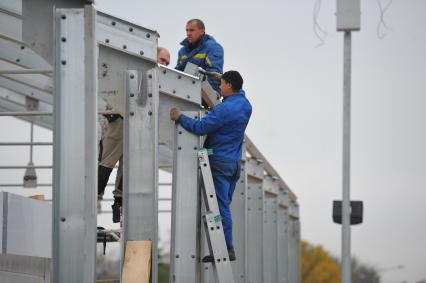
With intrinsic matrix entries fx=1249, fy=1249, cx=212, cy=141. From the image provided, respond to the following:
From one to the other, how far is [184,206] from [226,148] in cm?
78

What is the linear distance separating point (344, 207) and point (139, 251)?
7767mm

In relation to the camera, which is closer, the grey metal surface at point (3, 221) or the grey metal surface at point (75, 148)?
the grey metal surface at point (75, 148)

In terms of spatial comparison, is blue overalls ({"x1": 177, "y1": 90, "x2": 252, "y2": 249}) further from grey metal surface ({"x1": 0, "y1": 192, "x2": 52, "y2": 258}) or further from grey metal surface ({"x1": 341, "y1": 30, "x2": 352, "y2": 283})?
grey metal surface ({"x1": 341, "y1": 30, "x2": 352, "y2": 283})

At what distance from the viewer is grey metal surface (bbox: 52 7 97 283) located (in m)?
7.18

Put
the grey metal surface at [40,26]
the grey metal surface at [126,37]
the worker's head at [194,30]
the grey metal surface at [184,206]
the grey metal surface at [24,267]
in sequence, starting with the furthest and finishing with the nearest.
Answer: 1. the worker's head at [194,30]
2. the grey metal surface at [184,206]
3. the grey metal surface at [126,37]
4. the grey metal surface at [24,267]
5. the grey metal surface at [40,26]

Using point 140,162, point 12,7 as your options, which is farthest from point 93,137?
point 12,7

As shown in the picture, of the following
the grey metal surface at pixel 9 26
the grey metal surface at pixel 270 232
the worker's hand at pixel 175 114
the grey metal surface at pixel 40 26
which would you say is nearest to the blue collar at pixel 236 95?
the worker's hand at pixel 175 114

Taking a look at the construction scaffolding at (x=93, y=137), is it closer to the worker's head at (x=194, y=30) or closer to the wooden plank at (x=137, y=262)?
the wooden plank at (x=137, y=262)

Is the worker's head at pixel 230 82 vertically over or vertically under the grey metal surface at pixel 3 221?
over

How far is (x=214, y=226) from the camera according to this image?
383 inches

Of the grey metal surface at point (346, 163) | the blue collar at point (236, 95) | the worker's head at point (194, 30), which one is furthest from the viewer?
the grey metal surface at point (346, 163)

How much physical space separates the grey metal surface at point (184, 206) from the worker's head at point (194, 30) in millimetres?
2728

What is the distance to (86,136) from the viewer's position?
7309 mm

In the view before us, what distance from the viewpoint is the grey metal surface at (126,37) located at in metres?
8.79
